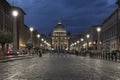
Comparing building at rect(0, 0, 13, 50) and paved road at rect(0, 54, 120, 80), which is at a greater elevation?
building at rect(0, 0, 13, 50)

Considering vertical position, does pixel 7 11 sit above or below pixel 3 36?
above

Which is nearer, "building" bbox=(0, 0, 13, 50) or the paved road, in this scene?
the paved road

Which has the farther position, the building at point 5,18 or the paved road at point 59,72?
the building at point 5,18

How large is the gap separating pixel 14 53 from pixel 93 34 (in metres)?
115

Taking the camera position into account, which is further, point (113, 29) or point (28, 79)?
point (113, 29)

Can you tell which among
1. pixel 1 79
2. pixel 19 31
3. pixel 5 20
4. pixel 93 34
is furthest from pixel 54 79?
pixel 93 34

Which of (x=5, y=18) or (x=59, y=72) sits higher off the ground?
(x=5, y=18)

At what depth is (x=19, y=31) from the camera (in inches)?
5684

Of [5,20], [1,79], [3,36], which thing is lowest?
[1,79]

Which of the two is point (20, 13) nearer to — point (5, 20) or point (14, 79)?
point (5, 20)

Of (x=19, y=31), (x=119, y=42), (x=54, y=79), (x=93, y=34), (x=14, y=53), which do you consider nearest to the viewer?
(x=54, y=79)

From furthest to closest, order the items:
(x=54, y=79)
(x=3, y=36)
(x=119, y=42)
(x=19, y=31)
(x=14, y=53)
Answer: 1. (x=19, y=31)
2. (x=119, y=42)
3. (x=14, y=53)
4. (x=3, y=36)
5. (x=54, y=79)

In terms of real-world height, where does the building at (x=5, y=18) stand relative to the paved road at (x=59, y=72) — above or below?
above

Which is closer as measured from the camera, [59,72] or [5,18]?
[59,72]
